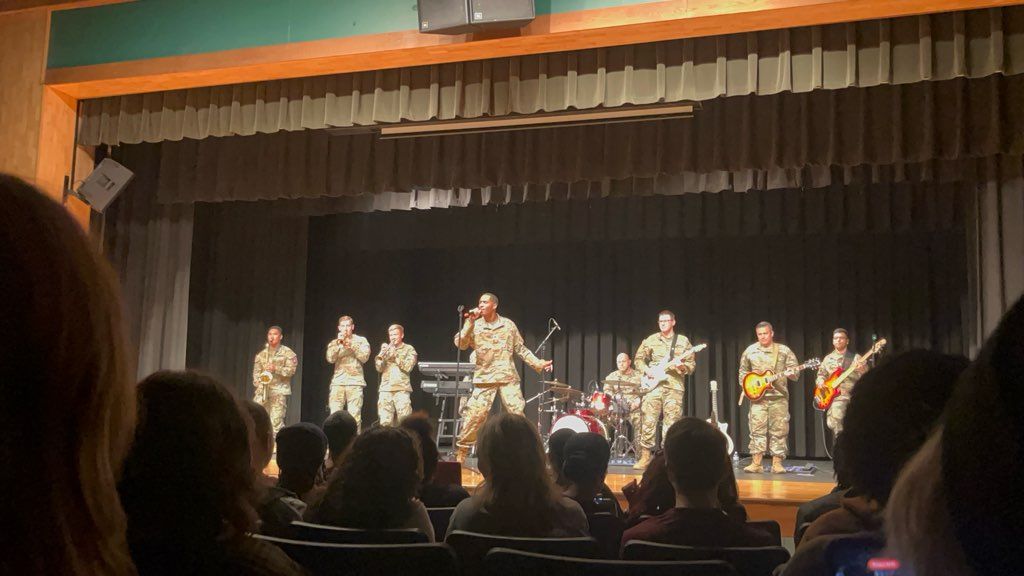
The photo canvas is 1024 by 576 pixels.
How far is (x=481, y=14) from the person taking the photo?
5695 mm

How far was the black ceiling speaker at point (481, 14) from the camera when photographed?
5.68 metres

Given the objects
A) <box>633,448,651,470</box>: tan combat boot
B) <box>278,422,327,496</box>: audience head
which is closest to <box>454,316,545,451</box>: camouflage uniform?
<box>633,448,651,470</box>: tan combat boot

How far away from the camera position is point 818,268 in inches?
434

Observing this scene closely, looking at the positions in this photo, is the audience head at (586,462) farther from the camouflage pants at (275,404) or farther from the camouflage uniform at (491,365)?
the camouflage pants at (275,404)

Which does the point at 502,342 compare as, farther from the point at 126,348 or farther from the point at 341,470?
the point at 126,348

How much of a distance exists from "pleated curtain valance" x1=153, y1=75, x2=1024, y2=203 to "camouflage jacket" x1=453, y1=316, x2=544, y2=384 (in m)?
1.57

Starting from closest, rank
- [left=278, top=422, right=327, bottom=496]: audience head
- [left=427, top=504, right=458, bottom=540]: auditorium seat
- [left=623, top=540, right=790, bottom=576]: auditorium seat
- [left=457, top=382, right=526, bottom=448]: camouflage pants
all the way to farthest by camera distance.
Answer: [left=623, top=540, right=790, bottom=576]: auditorium seat
[left=278, top=422, right=327, bottom=496]: audience head
[left=427, top=504, right=458, bottom=540]: auditorium seat
[left=457, top=382, right=526, bottom=448]: camouflage pants

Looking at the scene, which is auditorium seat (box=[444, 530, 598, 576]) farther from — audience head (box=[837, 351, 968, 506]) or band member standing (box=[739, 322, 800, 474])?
band member standing (box=[739, 322, 800, 474])

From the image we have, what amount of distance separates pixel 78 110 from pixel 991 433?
832 cm

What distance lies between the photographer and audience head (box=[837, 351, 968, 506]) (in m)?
1.50

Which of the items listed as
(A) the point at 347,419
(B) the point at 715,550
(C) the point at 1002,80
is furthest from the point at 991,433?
(C) the point at 1002,80

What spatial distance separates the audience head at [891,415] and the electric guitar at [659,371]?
7.62m

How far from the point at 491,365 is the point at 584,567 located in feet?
21.8

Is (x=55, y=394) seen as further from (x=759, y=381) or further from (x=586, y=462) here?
(x=759, y=381)
